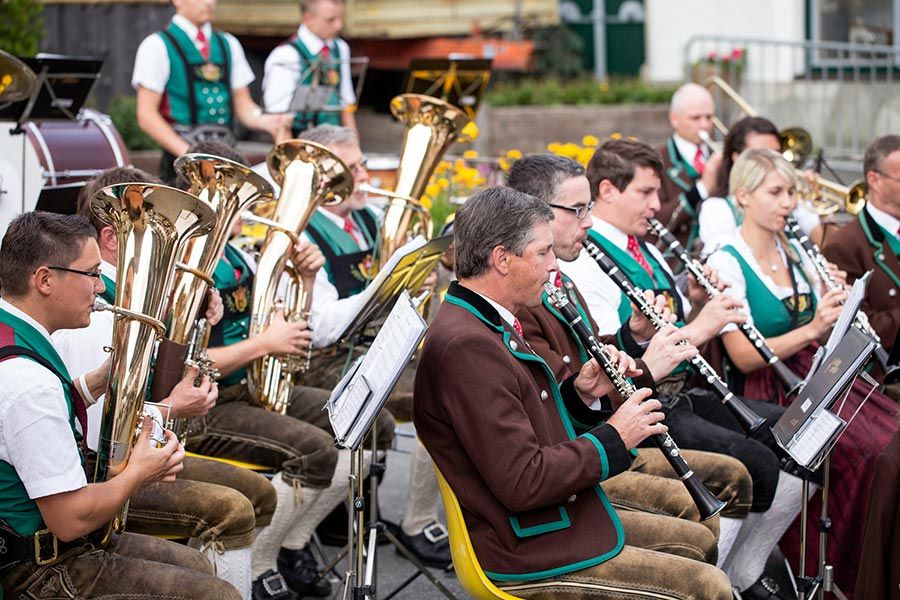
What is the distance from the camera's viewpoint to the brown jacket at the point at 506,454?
3.05 meters

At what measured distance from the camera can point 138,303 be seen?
309 cm

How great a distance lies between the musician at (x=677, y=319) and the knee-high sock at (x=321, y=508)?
110 centimetres

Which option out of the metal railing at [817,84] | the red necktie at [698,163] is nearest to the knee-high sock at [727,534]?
the red necktie at [698,163]

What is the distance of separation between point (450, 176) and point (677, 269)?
181 centimetres

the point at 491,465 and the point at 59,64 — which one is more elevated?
the point at 59,64

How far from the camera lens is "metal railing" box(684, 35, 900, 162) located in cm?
912

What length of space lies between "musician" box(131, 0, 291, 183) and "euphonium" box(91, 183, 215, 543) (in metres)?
3.31

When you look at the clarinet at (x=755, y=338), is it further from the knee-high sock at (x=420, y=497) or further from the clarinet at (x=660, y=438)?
the knee-high sock at (x=420, y=497)

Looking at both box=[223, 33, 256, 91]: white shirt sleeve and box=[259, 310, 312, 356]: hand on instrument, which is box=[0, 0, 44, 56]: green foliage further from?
box=[259, 310, 312, 356]: hand on instrument

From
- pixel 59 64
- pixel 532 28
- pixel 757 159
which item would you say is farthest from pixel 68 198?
pixel 532 28

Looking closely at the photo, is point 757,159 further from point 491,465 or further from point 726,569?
point 491,465

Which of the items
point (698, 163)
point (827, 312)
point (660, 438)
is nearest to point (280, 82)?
point (698, 163)

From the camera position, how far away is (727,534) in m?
4.22

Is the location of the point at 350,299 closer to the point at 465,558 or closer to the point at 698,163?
the point at 465,558
